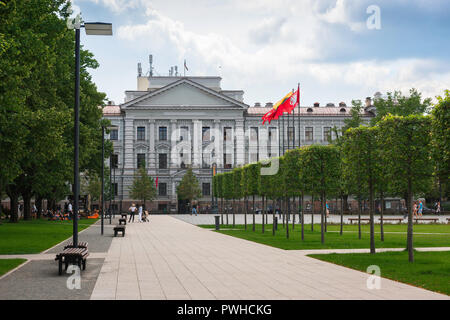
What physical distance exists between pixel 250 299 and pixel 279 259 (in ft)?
26.1

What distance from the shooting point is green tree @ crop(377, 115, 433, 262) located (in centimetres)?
1789

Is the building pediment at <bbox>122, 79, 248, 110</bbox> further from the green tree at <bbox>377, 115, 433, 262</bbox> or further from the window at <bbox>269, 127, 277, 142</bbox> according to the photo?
the green tree at <bbox>377, 115, 433, 262</bbox>

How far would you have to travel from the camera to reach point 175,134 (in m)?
89.1

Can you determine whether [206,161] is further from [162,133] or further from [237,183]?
[237,183]

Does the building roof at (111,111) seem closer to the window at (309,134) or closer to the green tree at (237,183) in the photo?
the window at (309,134)

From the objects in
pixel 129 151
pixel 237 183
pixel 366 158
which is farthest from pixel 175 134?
pixel 366 158

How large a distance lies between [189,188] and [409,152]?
219ft

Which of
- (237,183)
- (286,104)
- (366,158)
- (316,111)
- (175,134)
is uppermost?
(316,111)

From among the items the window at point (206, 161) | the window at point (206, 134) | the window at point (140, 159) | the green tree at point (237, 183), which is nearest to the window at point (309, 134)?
the window at point (206, 134)

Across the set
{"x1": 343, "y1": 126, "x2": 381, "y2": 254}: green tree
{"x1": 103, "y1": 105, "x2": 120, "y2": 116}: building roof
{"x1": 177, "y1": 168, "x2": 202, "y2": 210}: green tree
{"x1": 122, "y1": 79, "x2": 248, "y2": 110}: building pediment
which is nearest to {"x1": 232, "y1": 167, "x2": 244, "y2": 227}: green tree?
{"x1": 343, "y1": 126, "x2": 381, "y2": 254}: green tree

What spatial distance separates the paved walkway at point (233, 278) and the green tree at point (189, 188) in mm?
62232
